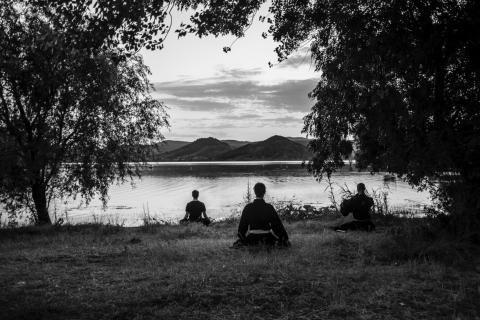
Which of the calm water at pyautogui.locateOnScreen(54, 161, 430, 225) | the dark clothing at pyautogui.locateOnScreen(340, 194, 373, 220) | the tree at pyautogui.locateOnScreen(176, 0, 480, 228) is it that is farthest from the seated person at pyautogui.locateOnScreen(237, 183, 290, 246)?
the calm water at pyautogui.locateOnScreen(54, 161, 430, 225)

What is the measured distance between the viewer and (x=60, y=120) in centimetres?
1911

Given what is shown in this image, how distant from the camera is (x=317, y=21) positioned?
1184 centimetres

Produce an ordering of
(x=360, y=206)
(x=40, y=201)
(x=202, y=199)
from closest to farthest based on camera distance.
Answer: (x=360, y=206) < (x=40, y=201) < (x=202, y=199)

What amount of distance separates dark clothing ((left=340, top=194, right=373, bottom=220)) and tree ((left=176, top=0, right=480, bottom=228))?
3195 millimetres

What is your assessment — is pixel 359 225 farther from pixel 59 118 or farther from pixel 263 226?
pixel 59 118

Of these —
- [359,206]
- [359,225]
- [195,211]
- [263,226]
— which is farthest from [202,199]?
[263,226]

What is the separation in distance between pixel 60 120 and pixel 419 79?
50.6 feet

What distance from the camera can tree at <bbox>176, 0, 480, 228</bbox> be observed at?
9.84m

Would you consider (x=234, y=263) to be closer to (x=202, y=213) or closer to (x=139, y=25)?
(x=139, y=25)

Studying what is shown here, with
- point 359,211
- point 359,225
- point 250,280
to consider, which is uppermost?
point 359,211

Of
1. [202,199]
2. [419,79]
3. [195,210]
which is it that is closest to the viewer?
[419,79]

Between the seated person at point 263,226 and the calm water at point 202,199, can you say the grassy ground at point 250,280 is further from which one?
the calm water at point 202,199

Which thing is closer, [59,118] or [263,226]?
[263,226]

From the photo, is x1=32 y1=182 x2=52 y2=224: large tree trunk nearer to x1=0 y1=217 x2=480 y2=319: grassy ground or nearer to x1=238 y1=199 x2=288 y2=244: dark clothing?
x1=0 y1=217 x2=480 y2=319: grassy ground
